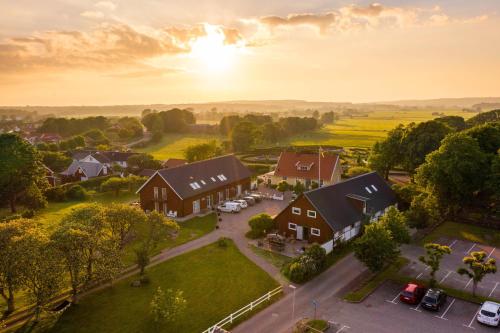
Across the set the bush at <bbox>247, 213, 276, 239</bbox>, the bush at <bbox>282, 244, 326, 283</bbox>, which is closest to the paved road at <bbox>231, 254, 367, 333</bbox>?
the bush at <bbox>282, 244, 326, 283</bbox>

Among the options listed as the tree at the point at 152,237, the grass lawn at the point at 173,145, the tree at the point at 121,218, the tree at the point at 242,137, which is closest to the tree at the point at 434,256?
the tree at the point at 152,237

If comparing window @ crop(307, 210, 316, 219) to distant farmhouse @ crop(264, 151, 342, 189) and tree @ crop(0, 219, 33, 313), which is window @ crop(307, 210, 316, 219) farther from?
tree @ crop(0, 219, 33, 313)

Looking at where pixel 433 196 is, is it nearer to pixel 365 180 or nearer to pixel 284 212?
pixel 365 180

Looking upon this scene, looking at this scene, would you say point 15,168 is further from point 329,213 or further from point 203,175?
point 329,213

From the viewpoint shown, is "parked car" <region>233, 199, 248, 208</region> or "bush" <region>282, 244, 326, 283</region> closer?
"bush" <region>282, 244, 326, 283</region>

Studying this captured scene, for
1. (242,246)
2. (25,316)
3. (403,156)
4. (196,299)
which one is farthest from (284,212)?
(403,156)

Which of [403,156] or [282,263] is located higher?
[403,156]
